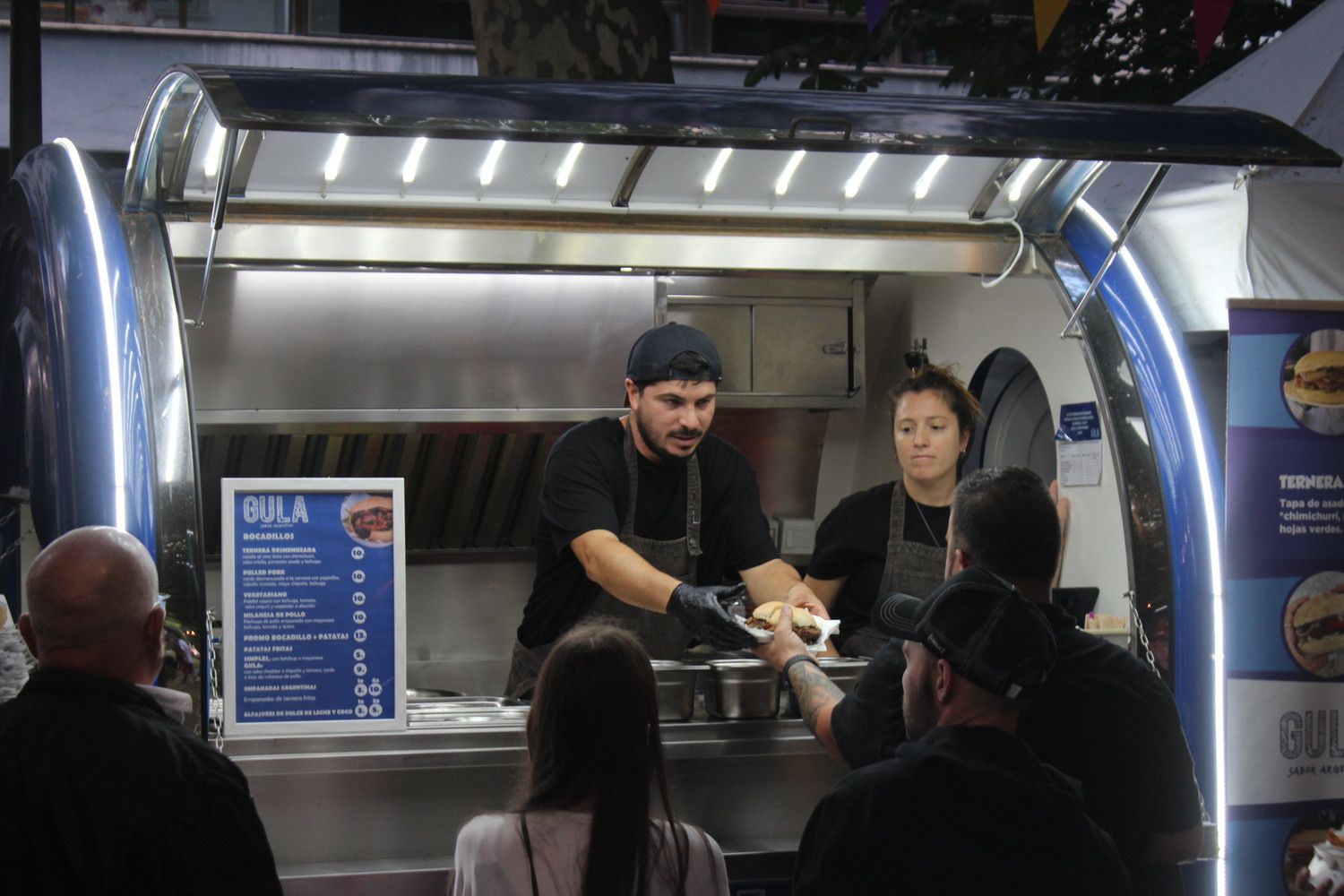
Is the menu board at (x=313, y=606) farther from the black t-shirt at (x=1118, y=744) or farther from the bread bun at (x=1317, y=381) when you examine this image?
the bread bun at (x=1317, y=381)

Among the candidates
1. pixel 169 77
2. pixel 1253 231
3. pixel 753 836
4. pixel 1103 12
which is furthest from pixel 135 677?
pixel 1103 12

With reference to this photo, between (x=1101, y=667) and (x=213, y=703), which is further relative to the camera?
(x=213, y=703)

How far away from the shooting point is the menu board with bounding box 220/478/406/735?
3.17 metres

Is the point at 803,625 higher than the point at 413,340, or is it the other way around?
the point at 413,340

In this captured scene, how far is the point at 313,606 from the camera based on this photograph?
321 cm

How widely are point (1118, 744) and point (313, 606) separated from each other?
1.77 m

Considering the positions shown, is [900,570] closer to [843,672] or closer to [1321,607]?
[843,672]

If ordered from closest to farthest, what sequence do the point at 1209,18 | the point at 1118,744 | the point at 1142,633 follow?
the point at 1118,744
the point at 1142,633
the point at 1209,18

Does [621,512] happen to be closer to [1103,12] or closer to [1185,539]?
[1185,539]

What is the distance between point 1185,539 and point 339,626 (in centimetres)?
222

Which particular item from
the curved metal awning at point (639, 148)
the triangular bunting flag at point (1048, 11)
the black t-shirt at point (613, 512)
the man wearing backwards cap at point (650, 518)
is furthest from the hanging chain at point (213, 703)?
the triangular bunting flag at point (1048, 11)

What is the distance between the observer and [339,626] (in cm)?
322

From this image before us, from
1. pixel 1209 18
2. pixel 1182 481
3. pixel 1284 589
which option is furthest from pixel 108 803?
pixel 1209 18

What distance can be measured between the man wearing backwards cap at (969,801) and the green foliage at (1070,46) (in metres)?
5.70
